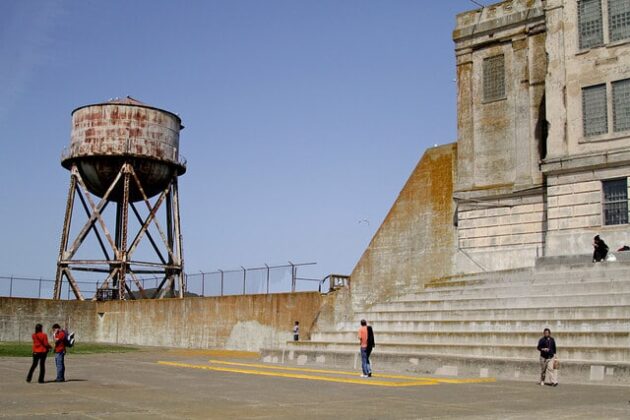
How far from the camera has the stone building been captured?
29.4 meters

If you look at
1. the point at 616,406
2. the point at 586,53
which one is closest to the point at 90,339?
the point at 586,53

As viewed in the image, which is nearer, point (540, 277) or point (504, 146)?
point (540, 277)

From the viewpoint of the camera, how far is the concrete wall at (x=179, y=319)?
114 feet

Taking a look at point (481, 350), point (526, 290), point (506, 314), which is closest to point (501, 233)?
point (526, 290)

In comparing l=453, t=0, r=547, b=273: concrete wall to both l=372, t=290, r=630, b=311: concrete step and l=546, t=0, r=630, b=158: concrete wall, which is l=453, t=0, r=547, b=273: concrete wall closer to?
l=546, t=0, r=630, b=158: concrete wall

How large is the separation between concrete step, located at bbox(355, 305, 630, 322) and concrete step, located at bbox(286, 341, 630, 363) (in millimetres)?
1722

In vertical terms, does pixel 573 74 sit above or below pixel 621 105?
above

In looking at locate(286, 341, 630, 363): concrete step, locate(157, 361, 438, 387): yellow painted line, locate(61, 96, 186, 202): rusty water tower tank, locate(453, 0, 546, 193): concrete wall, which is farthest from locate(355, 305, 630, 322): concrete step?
locate(61, 96, 186, 202): rusty water tower tank

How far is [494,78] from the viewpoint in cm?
3409

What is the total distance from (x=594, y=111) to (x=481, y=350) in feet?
38.5

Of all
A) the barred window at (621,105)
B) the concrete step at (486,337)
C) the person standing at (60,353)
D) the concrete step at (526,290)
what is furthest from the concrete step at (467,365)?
the barred window at (621,105)

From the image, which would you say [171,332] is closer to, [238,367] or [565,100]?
[238,367]

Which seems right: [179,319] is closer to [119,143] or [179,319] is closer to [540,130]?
[119,143]

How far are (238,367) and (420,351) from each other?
216 inches
